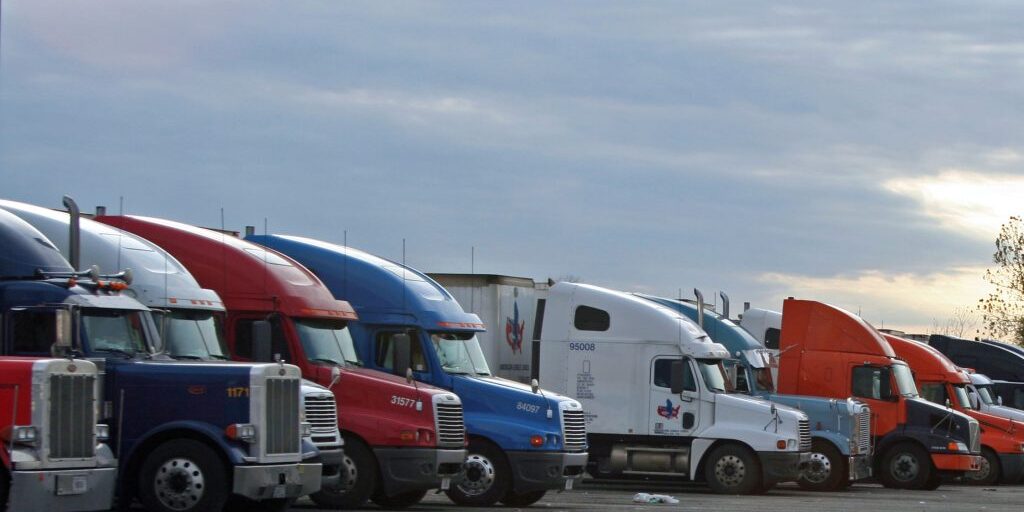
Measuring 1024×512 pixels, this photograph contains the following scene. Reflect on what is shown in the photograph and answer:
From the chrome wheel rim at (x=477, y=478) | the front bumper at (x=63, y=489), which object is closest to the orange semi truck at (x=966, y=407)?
Result: the chrome wheel rim at (x=477, y=478)

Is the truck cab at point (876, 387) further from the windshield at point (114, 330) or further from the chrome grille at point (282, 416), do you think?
the windshield at point (114, 330)

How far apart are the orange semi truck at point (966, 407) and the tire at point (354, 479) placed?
57.0 feet

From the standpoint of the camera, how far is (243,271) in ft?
67.2

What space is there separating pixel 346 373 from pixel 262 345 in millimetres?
1630

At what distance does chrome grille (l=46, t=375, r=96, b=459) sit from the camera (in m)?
14.9

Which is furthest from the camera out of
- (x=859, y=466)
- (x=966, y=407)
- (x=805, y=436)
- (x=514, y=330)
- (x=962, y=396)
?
(x=962, y=396)

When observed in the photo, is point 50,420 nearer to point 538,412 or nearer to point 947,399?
point 538,412

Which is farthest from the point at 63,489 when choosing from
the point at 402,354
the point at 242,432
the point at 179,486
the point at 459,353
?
the point at 459,353

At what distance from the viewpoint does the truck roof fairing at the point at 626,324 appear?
27281 millimetres

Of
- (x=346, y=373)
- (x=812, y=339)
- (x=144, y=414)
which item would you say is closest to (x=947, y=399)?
(x=812, y=339)

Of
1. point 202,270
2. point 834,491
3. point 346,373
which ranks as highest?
point 202,270

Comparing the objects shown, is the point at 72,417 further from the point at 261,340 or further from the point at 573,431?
the point at 573,431

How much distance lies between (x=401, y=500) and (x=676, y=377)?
272 inches

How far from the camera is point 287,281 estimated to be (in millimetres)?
20406
